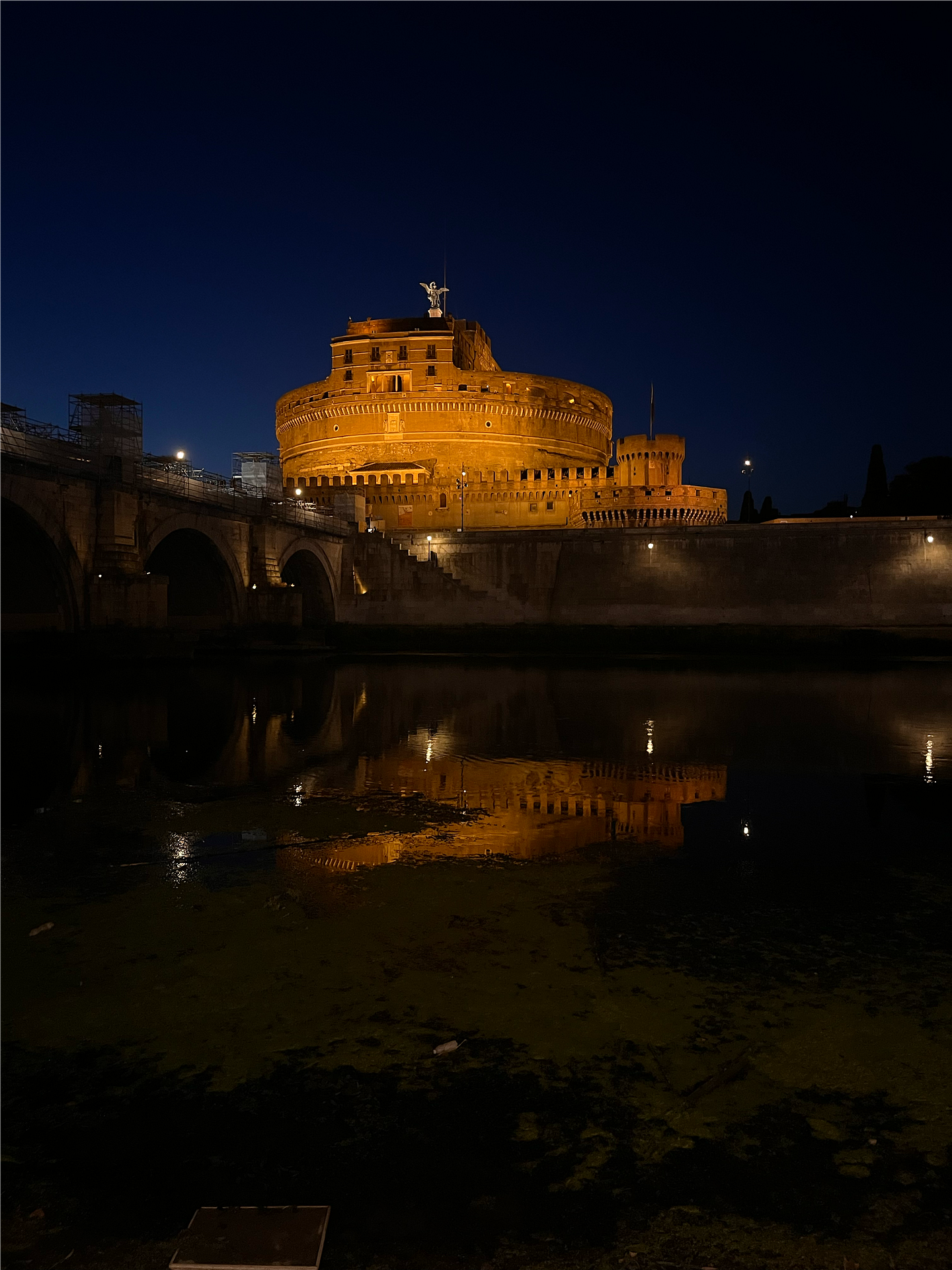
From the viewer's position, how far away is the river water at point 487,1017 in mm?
2838

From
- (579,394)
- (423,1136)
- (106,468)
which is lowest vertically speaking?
(423,1136)

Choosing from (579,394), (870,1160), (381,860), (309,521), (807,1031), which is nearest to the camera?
(870,1160)

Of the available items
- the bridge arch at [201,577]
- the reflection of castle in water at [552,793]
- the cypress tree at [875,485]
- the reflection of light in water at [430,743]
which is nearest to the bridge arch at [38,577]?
the bridge arch at [201,577]

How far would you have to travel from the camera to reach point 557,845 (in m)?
7.10

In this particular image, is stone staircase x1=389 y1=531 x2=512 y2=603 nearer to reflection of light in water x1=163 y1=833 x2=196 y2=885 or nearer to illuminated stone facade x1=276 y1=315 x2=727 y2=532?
illuminated stone facade x1=276 y1=315 x2=727 y2=532

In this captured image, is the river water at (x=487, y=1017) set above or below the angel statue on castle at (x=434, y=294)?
below

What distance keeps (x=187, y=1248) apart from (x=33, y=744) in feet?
36.0

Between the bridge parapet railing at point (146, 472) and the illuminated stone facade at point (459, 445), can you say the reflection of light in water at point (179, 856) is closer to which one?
the bridge parapet railing at point (146, 472)

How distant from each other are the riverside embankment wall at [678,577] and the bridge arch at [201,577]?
10458mm

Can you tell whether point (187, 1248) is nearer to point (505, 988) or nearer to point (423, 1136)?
point (423, 1136)

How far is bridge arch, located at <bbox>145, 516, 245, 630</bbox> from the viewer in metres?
33.6

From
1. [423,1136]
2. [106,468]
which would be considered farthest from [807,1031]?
[106,468]

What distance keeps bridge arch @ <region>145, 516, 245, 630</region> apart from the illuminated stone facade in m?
19.0

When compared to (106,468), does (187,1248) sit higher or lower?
lower
